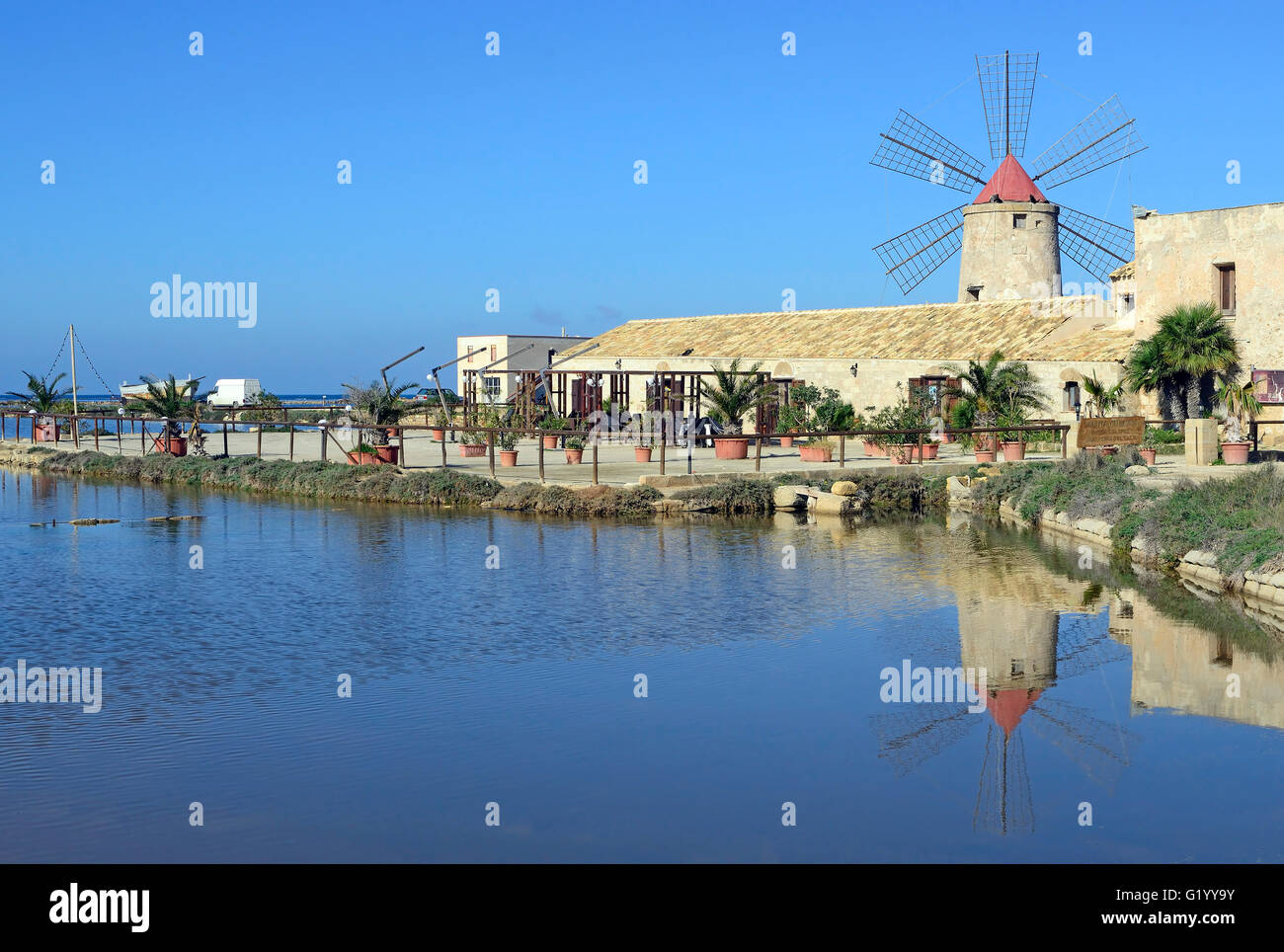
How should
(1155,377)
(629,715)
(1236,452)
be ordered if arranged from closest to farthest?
1. (629,715)
2. (1236,452)
3. (1155,377)

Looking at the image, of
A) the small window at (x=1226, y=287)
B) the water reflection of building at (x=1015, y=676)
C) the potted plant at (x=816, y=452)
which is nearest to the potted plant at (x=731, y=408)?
the potted plant at (x=816, y=452)

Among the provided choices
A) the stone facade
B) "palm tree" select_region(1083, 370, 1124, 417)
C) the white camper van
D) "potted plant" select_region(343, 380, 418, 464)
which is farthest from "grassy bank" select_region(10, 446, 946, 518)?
the white camper van

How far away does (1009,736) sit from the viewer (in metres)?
7.77

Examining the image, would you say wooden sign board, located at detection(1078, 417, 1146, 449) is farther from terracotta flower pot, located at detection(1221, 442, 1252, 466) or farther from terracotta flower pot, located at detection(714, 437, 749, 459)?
terracotta flower pot, located at detection(714, 437, 749, 459)

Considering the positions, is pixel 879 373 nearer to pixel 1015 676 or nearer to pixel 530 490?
pixel 530 490

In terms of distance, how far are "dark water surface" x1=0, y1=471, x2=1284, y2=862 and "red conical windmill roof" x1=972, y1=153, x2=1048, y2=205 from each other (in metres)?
22.0

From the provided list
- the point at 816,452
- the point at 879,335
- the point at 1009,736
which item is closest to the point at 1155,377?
the point at 816,452

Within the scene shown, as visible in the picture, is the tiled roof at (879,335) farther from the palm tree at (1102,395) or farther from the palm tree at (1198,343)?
the palm tree at (1198,343)

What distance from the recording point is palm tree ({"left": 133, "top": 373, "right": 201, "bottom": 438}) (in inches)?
1100

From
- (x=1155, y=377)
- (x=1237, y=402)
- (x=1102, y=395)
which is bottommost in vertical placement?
(x=1237, y=402)

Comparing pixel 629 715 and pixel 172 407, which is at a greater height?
pixel 172 407

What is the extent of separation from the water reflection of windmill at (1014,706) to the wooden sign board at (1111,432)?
392 inches

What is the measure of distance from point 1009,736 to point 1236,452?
14.8m
